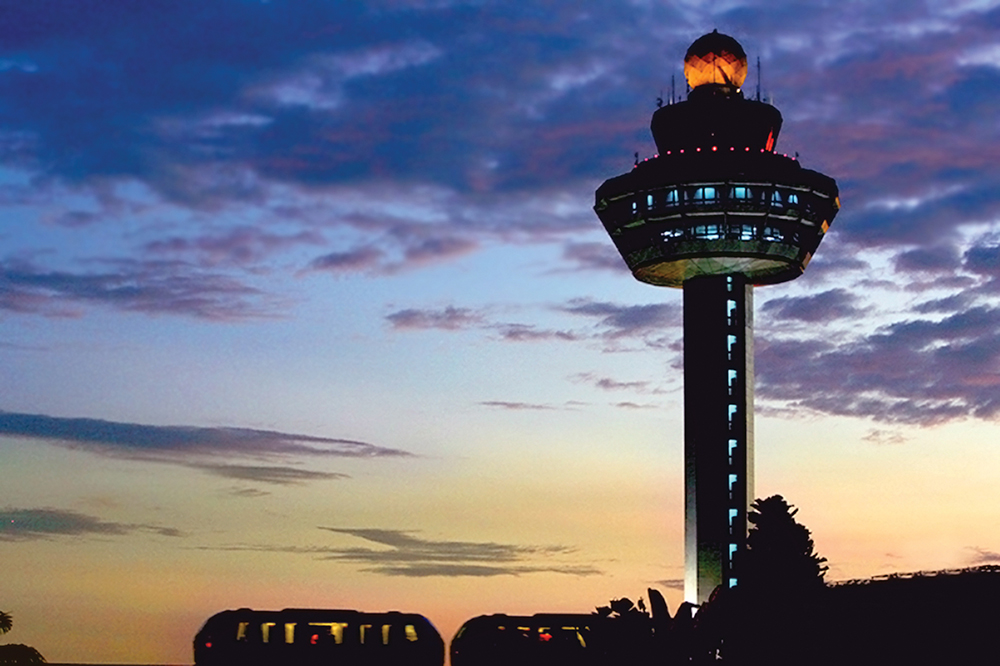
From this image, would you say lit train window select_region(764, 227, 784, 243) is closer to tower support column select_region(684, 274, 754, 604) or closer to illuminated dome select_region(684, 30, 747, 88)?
tower support column select_region(684, 274, 754, 604)

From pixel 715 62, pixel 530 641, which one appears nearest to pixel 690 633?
pixel 530 641

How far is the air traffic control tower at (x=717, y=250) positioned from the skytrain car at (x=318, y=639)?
9692 cm

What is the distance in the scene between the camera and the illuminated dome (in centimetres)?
17062

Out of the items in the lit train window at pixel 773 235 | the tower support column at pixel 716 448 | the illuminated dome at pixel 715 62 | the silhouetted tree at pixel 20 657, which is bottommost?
the silhouetted tree at pixel 20 657

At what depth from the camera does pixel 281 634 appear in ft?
191

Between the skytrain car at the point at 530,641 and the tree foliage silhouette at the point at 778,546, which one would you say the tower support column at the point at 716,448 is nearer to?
the tree foliage silhouette at the point at 778,546

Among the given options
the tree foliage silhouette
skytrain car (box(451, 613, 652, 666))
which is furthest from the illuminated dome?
skytrain car (box(451, 613, 652, 666))

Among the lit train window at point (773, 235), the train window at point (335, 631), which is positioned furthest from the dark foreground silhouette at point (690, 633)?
the lit train window at point (773, 235)

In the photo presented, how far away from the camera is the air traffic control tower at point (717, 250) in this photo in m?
155

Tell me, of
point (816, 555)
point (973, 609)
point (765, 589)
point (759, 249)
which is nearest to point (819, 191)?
point (759, 249)

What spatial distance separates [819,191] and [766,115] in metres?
11.1

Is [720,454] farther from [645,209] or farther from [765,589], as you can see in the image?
[765,589]

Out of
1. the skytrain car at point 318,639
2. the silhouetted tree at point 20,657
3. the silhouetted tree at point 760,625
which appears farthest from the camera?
the silhouetted tree at point 20,657

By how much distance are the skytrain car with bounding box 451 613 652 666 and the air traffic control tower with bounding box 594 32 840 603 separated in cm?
9078
